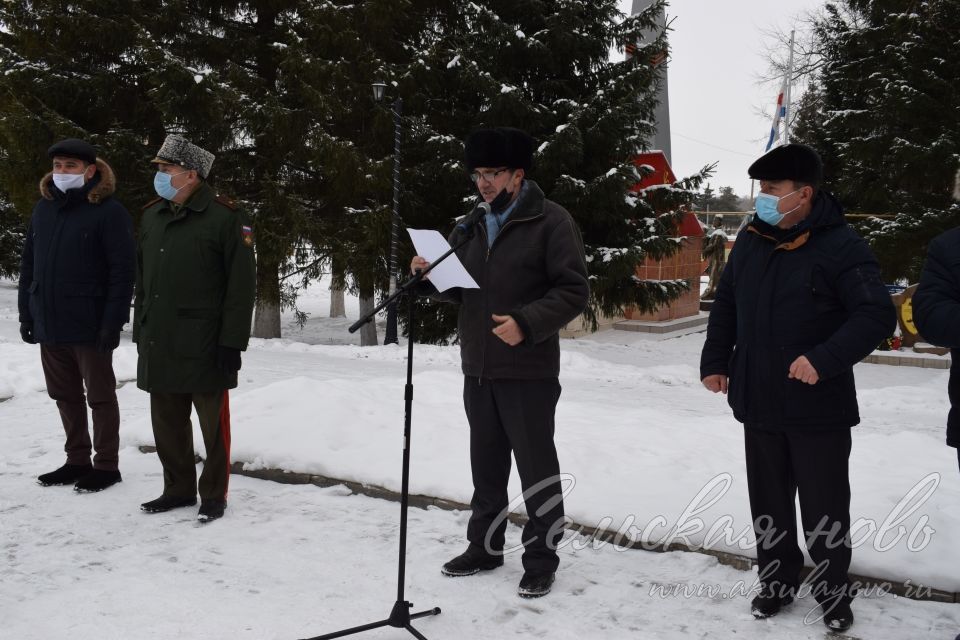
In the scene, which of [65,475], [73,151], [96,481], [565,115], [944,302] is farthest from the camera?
[565,115]

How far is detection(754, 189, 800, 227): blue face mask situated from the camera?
3.21 meters

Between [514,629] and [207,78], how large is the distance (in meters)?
12.1

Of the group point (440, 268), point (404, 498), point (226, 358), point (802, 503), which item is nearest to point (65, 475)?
point (226, 358)

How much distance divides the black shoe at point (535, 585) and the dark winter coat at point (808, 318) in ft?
3.54

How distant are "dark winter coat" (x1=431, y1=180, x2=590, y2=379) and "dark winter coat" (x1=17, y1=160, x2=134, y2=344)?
227cm

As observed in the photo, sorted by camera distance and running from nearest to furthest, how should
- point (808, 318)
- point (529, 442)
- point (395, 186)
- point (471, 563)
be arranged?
point (808, 318) < point (529, 442) < point (471, 563) < point (395, 186)

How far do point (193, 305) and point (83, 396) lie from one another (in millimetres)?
1345

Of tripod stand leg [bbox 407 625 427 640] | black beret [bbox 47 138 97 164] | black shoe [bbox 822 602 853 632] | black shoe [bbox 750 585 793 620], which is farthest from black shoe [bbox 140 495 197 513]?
black shoe [bbox 822 602 853 632]

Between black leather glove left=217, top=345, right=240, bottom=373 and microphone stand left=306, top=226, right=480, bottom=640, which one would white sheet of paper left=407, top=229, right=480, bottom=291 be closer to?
microphone stand left=306, top=226, right=480, bottom=640

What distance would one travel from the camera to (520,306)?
3.50 metres

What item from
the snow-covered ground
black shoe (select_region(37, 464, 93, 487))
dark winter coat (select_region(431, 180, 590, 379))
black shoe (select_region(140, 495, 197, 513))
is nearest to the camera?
the snow-covered ground

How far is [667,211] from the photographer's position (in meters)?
14.6

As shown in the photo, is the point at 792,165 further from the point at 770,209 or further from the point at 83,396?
the point at 83,396

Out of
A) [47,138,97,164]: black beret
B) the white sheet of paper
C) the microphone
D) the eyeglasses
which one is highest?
[47,138,97,164]: black beret
